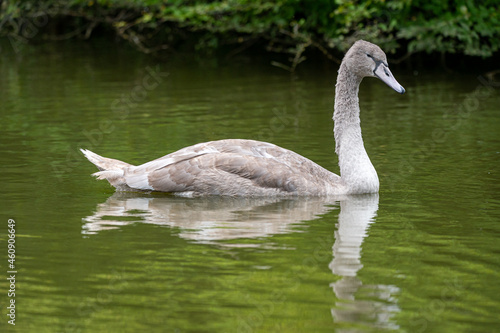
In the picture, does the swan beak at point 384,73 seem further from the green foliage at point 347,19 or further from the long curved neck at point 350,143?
the green foliage at point 347,19

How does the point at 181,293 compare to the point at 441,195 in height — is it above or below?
below

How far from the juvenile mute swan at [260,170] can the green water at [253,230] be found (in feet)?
0.67

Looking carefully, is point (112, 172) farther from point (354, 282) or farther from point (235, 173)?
point (354, 282)

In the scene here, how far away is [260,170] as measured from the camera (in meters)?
11.1

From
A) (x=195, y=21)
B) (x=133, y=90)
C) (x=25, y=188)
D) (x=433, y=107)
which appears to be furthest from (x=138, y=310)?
(x=195, y=21)

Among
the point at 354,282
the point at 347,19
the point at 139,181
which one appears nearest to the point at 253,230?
the point at 354,282

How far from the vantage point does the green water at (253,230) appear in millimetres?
7094

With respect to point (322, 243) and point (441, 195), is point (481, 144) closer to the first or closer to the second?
point (441, 195)

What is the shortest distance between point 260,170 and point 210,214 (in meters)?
1.11

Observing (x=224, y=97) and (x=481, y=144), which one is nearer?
(x=481, y=144)

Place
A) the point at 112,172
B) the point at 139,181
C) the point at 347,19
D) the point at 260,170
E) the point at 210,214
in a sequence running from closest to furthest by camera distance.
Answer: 1. the point at 210,214
2. the point at 260,170
3. the point at 139,181
4. the point at 112,172
5. the point at 347,19

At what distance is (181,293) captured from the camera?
24.5 feet

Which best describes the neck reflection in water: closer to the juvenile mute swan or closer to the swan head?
the juvenile mute swan

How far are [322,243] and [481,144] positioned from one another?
5.86 meters
